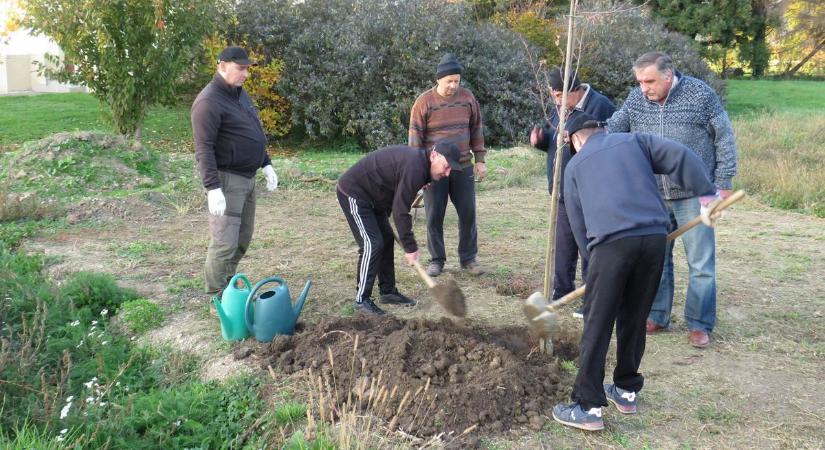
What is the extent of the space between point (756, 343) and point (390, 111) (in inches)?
379

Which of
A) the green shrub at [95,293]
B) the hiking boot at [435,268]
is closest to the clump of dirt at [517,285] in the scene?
the hiking boot at [435,268]

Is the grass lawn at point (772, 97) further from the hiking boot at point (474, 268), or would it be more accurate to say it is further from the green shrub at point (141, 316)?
the green shrub at point (141, 316)

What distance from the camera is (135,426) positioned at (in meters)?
3.77

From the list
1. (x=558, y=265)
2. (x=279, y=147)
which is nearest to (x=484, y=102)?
(x=279, y=147)

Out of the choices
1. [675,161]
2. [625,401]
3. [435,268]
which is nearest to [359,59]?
[435,268]

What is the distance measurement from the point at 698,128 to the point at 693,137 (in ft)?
0.22

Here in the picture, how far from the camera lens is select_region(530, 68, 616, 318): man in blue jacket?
5.12m

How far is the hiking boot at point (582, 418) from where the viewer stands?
3.58 meters

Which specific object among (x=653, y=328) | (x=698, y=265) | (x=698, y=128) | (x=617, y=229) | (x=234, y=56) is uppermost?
(x=234, y=56)

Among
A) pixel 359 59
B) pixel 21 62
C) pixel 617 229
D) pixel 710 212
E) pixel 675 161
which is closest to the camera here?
pixel 617 229

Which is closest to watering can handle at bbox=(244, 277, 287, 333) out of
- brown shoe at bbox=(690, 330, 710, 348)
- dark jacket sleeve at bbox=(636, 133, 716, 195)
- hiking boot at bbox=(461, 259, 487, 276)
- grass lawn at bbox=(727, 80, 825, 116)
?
hiking boot at bbox=(461, 259, 487, 276)

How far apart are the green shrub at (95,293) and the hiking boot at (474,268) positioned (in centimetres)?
283

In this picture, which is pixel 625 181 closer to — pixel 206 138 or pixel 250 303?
pixel 250 303

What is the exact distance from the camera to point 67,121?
49.3ft
